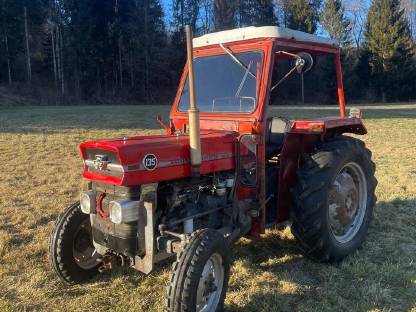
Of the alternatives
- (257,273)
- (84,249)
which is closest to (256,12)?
(257,273)

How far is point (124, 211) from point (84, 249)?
1.11 meters

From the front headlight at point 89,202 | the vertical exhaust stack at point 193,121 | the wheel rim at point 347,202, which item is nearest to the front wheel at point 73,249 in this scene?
the front headlight at point 89,202

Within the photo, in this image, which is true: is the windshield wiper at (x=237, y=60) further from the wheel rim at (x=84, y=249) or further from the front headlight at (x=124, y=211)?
the wheel rim at (x=84, y=249)

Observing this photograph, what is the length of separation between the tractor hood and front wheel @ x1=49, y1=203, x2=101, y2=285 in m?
0.59

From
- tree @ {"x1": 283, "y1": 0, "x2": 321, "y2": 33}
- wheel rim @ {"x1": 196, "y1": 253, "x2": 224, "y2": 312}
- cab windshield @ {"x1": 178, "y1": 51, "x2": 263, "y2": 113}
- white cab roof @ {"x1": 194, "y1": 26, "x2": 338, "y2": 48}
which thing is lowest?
wheel rim @ {"x1": 196, "y1": 253, "x2": 224, "y2": 312}

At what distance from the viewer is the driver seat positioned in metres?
4.29

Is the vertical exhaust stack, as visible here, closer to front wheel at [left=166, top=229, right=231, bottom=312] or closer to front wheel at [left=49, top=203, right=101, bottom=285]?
front wheel at [left=166, top=229, right=231, bottom=312]

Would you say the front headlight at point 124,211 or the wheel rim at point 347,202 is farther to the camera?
the wheel rim at point 347,202

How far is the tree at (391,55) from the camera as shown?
126ft

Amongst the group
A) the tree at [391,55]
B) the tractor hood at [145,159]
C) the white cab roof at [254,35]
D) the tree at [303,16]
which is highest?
the tree at [303,16]

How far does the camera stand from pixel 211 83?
4172mm

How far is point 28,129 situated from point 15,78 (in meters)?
21.1

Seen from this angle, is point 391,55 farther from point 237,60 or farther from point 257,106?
point 257,106

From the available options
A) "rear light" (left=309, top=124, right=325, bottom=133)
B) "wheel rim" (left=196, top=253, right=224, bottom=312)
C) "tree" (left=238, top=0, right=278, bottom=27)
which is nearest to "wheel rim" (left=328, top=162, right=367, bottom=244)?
"rear light" (left=309, top=124, right=325, bottom=133)
